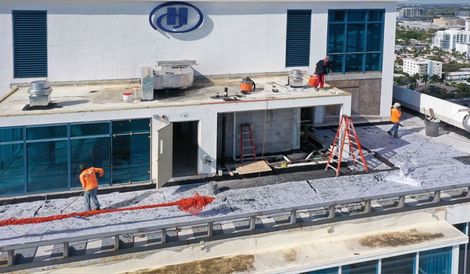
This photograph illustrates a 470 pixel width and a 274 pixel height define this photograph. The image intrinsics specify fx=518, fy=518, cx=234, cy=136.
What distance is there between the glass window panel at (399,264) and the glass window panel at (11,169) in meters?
10.7

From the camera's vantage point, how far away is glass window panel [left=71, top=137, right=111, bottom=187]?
1591 centimetres

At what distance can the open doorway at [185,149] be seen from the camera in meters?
17.8

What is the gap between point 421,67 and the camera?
11900cm

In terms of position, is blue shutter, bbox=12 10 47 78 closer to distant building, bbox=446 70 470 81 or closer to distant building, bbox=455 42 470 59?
distant building, bbox=446 70 470 81

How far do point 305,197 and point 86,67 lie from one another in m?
10.3

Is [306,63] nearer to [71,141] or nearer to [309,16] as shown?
[309,16]

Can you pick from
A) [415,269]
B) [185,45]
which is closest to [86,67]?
[185,45]

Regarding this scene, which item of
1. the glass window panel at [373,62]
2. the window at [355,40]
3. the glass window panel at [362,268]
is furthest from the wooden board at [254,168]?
the glass window panel at [373,62]

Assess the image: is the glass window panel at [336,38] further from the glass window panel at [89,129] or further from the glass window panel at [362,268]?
the glass window panel at [362,268]

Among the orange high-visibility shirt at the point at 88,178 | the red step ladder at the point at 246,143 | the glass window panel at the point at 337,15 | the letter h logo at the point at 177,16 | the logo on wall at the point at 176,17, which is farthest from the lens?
the glass window panel at the point at 337,15

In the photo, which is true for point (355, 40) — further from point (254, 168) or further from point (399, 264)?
point (399, 264)

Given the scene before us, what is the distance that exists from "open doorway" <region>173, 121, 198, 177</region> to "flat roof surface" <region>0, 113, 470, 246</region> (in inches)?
47.0

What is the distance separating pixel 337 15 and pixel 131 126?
11.9 metres

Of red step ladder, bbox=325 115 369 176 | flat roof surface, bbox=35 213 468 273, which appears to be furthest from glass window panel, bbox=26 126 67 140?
red step ladder, bbox=325 115 369 176
